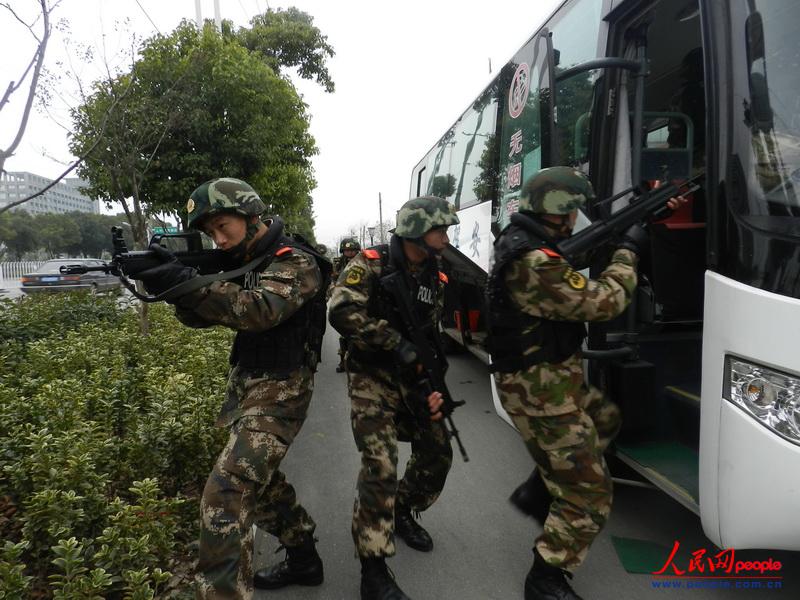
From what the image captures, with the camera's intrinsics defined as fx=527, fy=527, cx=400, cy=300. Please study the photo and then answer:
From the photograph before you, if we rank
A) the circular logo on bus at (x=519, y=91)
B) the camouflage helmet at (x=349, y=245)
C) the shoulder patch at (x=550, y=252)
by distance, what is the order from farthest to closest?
1. the camouflage helmet at (x=349, y=245)
2. the circular logo on bus at (x=519, y=91)
3. the shoulder patch at (x=550, y=252)

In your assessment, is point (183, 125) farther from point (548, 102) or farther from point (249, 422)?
point (249, 422)

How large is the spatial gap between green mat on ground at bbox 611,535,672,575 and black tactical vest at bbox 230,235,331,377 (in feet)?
5.89

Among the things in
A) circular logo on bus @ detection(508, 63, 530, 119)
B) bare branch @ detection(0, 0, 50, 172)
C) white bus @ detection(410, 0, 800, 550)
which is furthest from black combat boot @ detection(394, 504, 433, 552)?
bare branch @ detection(0, 0, 50, 172)

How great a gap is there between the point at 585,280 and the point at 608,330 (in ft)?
2.70

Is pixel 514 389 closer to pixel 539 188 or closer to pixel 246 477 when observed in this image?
pixel 539 188

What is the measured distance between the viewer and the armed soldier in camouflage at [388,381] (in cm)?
226

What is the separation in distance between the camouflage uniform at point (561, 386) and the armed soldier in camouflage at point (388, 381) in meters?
0.39

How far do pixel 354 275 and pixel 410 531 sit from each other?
4.58 ft

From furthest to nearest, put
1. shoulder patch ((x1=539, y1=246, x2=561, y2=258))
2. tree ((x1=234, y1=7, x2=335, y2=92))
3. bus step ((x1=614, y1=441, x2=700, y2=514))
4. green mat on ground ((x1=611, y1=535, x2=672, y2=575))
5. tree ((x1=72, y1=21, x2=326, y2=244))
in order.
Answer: tree ((x1=234, y1=7, x2=335, y2=92)), tree ((x1=72, y1=21, x2=326, y2=244)), green mat on ground ((x1=611, y1=535, x2=672, y2=575)), bus step ((x1=614, y1=441, x2=700, y2=514)), shoulder patch ((x1=539, y1=246, x2=561, y2=258))

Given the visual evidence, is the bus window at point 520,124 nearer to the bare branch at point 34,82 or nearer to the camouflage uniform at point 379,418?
the camouflage uniform at point 379,418

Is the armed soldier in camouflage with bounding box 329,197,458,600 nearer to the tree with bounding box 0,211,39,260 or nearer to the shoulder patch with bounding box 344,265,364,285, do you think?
the shoulder patch with bounding box 344,265,364,285

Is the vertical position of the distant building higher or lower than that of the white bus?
higher

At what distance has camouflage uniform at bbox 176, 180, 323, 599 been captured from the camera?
1.82 metres

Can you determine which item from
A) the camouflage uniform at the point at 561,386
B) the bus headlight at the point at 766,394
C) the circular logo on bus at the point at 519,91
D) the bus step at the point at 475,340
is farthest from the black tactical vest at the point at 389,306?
the bus step at the point at 475,340
